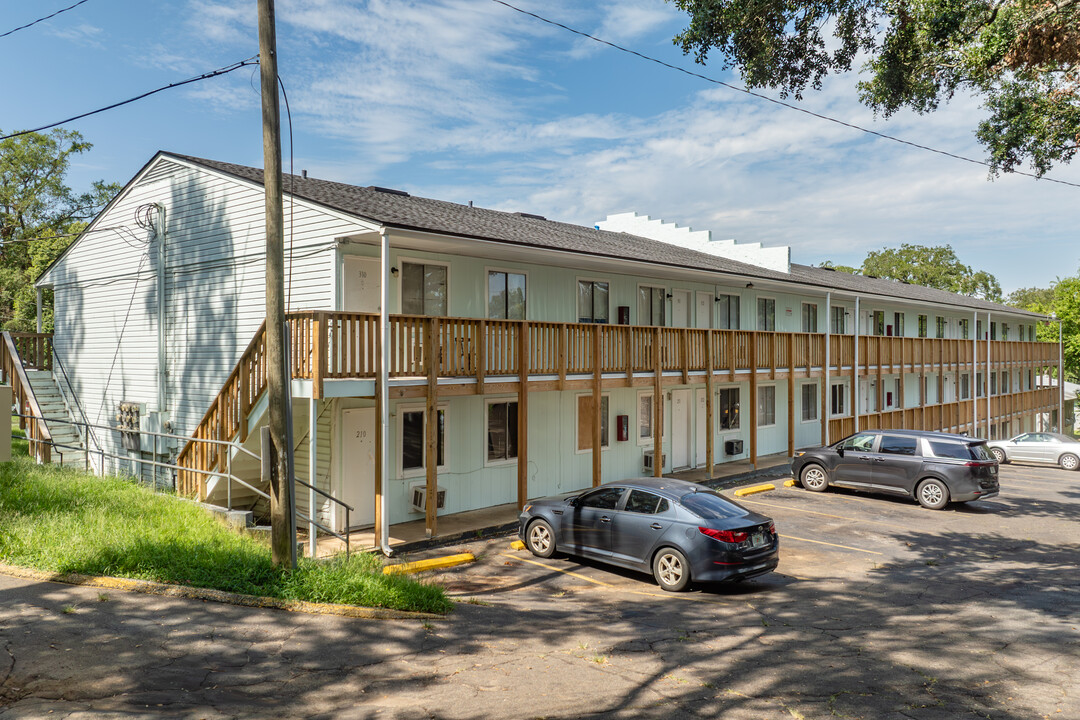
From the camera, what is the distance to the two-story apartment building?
1238 centimetres

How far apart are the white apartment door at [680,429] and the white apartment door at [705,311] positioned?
2.54 m

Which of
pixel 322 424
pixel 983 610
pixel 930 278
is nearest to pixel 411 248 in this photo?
pixel 322 424

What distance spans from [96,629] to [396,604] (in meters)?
3.01

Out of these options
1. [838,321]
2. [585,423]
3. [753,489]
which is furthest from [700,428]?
[838,321]

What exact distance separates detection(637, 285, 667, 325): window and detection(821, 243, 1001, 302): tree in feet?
224

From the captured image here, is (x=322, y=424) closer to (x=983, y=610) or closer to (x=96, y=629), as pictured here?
(x=96, y=629)

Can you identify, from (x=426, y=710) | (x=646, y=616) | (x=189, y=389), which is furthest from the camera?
(x=189, y=389)

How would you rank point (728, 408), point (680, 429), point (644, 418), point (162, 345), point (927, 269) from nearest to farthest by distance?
1. point (162, 345)
2. point (644, 418)
3. point (680, 429)
4. point (728, 408)
5. point (927, 269)

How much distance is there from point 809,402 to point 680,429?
811cm

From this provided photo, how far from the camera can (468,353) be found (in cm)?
1329

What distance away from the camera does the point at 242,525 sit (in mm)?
11242

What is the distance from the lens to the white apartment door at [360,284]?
1343 cm

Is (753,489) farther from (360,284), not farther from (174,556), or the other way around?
(174,556)

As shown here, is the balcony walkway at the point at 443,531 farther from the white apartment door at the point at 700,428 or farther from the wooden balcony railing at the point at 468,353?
the white apartment door at the point at 700,428
